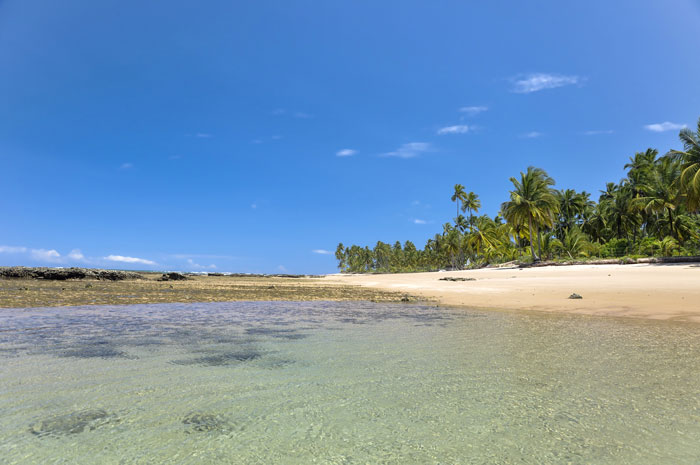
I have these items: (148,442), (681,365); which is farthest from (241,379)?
(681,365)

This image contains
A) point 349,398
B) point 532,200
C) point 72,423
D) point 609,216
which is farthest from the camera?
point 609,216

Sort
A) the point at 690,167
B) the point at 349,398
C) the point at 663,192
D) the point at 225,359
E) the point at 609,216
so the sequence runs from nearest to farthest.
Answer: the point at 349,398, the point at 225,359, the point at 690,167, the point at 663,192, the point at 609,216

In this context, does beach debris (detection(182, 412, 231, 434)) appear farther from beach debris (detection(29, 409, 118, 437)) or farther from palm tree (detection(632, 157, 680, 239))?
palm tree (detection(632, 157, 680, 239))

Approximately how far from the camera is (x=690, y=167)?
102 ft

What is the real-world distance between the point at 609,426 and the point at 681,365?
319 centimetres

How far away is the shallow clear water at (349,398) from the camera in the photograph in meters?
2.64

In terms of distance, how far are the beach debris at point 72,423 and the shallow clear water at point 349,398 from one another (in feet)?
0.06

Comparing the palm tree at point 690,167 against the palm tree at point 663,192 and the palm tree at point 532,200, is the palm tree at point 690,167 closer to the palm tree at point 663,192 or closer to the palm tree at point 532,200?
the palm tree at point 663,192

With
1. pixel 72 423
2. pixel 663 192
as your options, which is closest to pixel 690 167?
pixel 663 192

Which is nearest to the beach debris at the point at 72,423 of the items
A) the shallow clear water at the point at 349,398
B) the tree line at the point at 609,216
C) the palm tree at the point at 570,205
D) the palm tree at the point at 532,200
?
the shallow clear water at the point at 349,398

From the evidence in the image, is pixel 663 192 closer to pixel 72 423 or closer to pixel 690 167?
pixel 690 167

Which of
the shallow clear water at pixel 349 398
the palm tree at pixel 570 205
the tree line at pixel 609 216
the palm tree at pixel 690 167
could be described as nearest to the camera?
the shallow clear water at pixel 349 398

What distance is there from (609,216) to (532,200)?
30616 millimetres

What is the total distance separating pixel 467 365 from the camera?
514 centimetres
